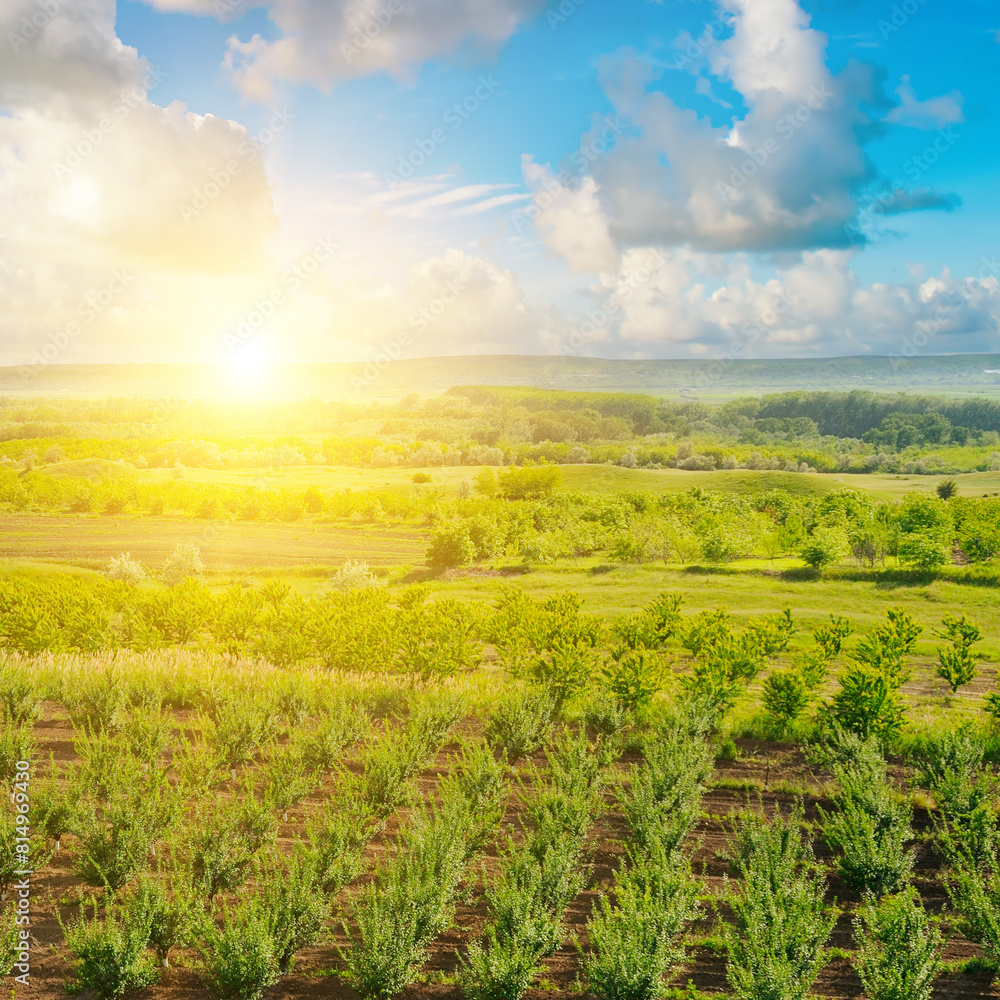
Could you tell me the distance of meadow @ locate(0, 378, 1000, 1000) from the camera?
689cm

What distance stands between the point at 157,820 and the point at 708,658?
1146 centimetres

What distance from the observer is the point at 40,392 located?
137ft

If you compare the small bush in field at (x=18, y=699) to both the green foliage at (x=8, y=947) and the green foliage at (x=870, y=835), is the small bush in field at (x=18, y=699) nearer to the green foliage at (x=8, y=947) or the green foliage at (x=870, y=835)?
the green foliage at (x=8, y=947)

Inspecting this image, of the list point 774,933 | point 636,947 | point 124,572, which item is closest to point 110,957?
point 636,947

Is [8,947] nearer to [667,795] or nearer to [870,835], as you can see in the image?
[667,795]

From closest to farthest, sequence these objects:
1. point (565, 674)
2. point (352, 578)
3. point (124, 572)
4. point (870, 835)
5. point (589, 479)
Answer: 1. point (870, 835)
2. point (565, 674)
3. point (124, 572)
4. point (352, 578)
5. point (589, 479)

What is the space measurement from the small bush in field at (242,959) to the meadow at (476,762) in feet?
0.12

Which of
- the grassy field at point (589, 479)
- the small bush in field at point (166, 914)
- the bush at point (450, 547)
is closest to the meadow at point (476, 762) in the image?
the small bush in field at point (166, 914)

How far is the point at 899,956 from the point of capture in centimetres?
618

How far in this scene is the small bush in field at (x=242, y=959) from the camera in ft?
20.7

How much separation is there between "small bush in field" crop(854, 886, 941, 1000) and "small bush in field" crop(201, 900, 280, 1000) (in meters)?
5.76

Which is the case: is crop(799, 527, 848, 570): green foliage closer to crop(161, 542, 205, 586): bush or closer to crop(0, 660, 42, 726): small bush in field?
crop(161, 542, 205, 586): bush

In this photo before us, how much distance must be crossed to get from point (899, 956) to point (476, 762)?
19.4ft

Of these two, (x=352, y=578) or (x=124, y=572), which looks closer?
(x=124, y=572)
